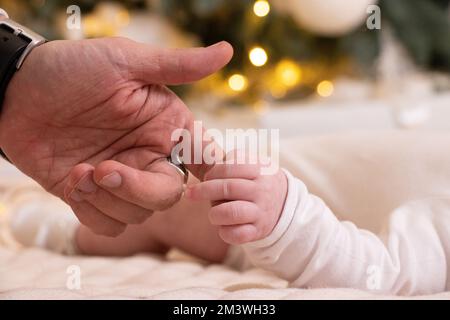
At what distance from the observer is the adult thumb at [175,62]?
54 cm

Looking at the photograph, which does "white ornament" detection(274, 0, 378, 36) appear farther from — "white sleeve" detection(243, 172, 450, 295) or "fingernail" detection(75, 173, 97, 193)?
"fingernail" detection(75, 173, 97, 193)

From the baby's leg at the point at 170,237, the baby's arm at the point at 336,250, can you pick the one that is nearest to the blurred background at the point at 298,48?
the baby's leg at the point at 170,237

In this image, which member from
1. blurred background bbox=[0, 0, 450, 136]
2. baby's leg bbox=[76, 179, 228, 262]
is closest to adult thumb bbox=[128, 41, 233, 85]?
baby's leg bbox=[76, 179, 228, 262]

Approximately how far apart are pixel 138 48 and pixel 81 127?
0.30 ft

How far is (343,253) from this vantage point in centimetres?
58

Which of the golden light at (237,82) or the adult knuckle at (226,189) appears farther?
the golden light at (237,82)

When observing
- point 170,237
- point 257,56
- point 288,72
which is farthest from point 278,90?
point 170,237

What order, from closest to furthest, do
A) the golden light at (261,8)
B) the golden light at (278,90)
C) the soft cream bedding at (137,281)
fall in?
1. the soft cream bedding at (137,281)
2. the golden light at (261,8)
3. the golden light at (278,90)

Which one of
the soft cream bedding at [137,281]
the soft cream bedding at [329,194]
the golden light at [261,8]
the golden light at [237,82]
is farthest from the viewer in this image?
the golden light at [237,82]

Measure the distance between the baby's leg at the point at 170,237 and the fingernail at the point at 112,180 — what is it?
0.74 ft

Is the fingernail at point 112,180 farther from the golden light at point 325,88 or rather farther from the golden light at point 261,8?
the golden light at point 325,88

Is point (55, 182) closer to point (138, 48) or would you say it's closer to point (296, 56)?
point (138, 48)

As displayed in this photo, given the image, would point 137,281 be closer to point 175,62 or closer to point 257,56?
point 175,62
